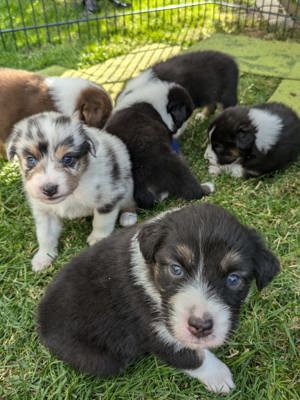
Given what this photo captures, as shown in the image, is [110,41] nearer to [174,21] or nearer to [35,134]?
[174,21]

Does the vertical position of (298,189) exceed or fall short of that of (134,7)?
it falls short

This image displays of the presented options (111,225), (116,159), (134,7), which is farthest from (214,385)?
(134,7)

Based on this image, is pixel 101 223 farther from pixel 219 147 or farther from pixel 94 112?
pixel 219 147

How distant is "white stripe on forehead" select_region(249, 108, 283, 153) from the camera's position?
17.0 feet

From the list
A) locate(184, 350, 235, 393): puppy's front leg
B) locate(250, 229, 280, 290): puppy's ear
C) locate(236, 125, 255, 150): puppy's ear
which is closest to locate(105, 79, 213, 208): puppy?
locate(236, 125, 255, 150): puppy's ear

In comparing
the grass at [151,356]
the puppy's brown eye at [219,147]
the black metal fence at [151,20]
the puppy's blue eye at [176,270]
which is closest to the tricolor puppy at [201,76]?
the puppy's brown eye at [219,147]

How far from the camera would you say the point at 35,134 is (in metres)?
3.76

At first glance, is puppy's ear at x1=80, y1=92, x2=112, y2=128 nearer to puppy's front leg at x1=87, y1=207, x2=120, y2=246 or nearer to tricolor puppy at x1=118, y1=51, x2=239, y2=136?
tricolor puppy at x1=118, y1=51, x2=239, y2=136

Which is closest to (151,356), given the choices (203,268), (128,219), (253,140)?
(203,268)

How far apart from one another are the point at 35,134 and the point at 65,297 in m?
1.42

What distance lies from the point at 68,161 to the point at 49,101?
76.0 inches

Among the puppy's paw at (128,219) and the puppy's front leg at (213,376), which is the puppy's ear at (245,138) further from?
the puppy's front leg at (213,376)

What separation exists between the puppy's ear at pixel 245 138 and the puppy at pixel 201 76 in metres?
1.17

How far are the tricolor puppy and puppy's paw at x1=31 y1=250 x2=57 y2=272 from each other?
2.38 m
